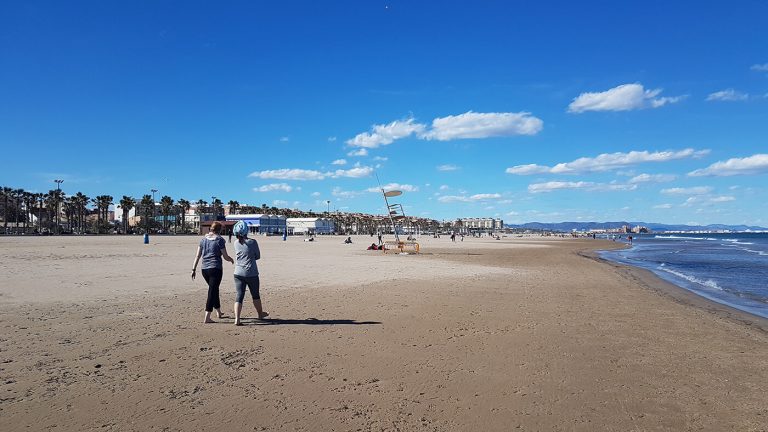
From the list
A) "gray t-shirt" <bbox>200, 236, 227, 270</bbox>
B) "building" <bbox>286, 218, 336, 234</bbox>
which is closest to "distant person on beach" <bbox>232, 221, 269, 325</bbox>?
"gray t-shirt" <bbox>200, 236, 227, 270</bbox>

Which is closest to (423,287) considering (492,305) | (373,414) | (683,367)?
(492,305)

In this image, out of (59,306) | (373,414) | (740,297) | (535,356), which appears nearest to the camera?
(373,414)

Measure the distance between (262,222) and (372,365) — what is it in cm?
13221

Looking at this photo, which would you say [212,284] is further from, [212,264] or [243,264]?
[243,264]

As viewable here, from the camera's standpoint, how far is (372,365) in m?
5.80

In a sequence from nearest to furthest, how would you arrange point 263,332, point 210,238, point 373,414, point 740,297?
1. point 373,414
2. point 263,332
3. point 210,238
4. point 740,297

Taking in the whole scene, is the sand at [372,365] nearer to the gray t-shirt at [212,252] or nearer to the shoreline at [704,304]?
the shoreline at [704,304]

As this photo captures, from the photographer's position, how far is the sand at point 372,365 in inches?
166

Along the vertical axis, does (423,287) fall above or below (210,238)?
below

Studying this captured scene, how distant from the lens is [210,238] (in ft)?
26.5

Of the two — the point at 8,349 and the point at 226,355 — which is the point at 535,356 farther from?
the point at 8,349

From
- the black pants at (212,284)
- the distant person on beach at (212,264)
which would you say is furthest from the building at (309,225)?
the black pants at (212,284)

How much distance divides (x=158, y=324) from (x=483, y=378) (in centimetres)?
545

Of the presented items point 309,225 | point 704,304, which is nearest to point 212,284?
point 704,304
